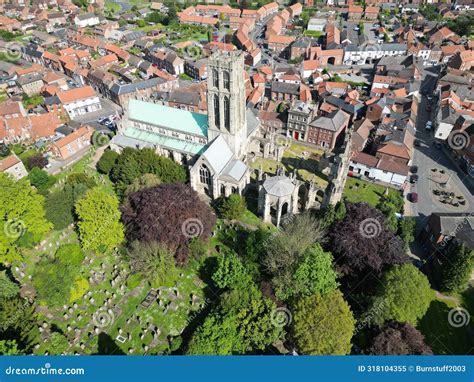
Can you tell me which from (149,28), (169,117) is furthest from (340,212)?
(149,28)

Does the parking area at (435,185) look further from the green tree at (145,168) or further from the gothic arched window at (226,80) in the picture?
the green tree at (145,168)

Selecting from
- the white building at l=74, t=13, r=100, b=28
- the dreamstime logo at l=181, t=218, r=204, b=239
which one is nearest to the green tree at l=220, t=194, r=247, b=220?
the dreamstime logo at l=181, t=218, r=204, b=239

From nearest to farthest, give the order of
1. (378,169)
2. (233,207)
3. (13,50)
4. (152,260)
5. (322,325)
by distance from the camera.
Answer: (322,325) → (152,260) → (233,207) → (378,169) → (13,50)

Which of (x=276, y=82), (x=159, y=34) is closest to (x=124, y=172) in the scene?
(x=276, y=82)

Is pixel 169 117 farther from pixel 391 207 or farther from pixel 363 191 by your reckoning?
pixel 391 207

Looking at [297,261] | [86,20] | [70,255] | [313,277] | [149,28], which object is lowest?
[70,255]

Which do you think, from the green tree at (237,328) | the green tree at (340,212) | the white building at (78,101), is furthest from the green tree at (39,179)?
the green tree at (340,212)
